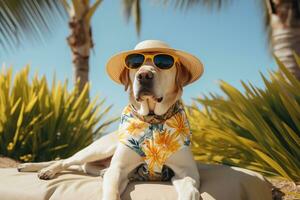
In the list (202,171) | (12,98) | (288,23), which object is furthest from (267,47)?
(202,171)

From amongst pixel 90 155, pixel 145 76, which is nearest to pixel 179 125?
pixel 145 76

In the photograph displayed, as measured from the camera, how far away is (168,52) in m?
2.28

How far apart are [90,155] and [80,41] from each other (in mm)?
5526

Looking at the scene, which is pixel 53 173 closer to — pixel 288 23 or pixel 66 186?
pixel 66 186

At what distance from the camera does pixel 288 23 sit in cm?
→ 502

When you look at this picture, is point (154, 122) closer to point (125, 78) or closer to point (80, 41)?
point (125, 78)

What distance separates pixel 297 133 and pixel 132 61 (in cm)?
166

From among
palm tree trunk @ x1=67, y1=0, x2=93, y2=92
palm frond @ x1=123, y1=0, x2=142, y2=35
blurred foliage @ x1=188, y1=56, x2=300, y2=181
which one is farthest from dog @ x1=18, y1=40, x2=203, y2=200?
palm frond @ x1=123, y1=0, x2=142, y2=35

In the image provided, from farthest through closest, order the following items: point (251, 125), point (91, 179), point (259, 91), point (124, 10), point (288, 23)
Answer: point (124, 10) → point (288, 23) → point (259, 91) → point (251, 125) → point (91, 179)

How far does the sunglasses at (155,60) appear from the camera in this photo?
223 centimetres

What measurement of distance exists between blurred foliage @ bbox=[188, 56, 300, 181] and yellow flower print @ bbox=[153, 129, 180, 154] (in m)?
1.00

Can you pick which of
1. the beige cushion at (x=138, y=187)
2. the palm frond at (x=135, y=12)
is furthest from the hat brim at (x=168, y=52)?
the palm frond at (x=135, y=12)

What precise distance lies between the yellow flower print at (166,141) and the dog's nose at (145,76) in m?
0.32

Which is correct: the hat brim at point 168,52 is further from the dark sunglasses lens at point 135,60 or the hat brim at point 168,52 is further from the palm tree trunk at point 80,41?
the palm tree trunk at point 80,41
